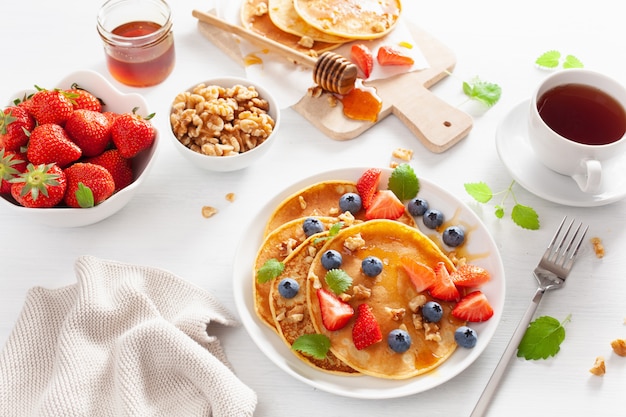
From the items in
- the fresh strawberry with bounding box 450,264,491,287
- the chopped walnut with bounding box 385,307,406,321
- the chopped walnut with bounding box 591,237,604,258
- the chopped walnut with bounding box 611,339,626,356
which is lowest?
the chopped walnut with bounding box 611,339,626,356

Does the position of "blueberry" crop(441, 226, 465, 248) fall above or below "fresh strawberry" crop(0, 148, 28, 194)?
below

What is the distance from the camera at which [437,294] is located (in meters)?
1.81

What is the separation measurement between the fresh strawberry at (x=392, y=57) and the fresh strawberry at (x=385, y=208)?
0.65m

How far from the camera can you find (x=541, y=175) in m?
2.11

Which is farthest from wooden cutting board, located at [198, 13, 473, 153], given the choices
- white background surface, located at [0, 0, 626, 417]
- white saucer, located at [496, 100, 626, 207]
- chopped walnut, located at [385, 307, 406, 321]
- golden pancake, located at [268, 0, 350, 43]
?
chopped walnut, located at [385, 307, 406, 321]

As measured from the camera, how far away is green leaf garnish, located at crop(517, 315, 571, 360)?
182 cm

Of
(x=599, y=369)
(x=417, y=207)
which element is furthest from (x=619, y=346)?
(x=417, y=207)

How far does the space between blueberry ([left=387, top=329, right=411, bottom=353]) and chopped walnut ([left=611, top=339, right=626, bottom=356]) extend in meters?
0.56

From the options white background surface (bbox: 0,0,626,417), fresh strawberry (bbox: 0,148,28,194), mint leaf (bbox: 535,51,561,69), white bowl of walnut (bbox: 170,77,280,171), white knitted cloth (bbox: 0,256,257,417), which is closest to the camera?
white knitted cloth (bbox: 0,256,257,417)

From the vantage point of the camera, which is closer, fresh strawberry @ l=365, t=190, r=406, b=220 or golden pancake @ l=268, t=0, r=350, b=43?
fresh strawberry @ l=365, t=190, r=406, b=220

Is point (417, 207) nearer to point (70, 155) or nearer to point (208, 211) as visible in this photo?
point (208, 211)

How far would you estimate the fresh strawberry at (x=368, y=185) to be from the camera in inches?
78.9

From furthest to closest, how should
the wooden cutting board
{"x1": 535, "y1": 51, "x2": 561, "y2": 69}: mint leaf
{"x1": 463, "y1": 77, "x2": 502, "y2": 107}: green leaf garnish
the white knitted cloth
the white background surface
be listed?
1. {"x1": 535, "y1": 51, "x2": 561, "y2": 69}: mint leaf
2. {"x1": 463, "y1": 77, "x2": 502, "y2": 107}: green leaf garnish
3. the wooden cutting board
4. the white background surface
5. the white knitted cloth

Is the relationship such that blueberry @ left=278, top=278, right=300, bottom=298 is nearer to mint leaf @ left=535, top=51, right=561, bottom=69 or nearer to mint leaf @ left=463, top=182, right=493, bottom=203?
mint leaf @ left=463, top=182, right=493, bottom=203
